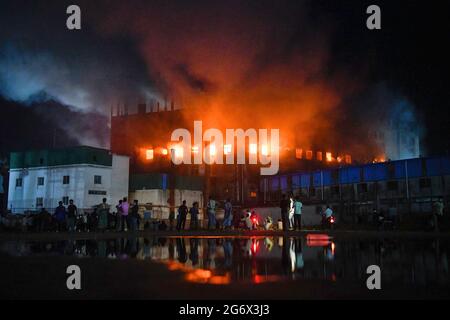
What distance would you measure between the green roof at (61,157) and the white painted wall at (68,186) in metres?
0.54

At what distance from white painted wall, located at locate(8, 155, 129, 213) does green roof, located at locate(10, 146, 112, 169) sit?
0.54 metres

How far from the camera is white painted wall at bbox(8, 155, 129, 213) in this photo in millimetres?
41125

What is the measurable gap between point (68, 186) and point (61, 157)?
3674 mm

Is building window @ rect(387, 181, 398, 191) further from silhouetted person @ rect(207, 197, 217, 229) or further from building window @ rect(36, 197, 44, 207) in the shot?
building window @ rect(36, 197, 44, 207)

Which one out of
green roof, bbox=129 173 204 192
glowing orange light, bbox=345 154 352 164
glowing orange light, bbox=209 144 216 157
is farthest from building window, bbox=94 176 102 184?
glowing orange light, bbox=345 154 352 164

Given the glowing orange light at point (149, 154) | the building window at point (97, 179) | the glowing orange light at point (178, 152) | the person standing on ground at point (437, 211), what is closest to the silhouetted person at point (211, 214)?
the person standing on ground at point (437, 211)

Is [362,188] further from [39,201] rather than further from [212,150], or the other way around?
[39,201]

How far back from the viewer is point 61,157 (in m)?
43.2

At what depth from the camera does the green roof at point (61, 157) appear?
42.5 metres

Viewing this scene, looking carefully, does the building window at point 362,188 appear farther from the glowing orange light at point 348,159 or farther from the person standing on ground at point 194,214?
the glowing orange light at point 348,159

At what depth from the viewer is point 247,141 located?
51812 mm

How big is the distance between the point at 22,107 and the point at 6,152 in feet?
30.9
